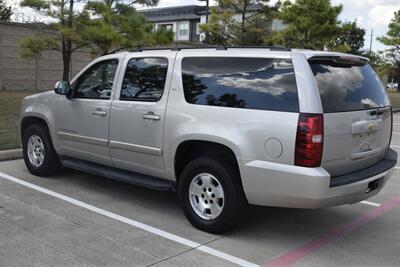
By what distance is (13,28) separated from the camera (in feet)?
73.9

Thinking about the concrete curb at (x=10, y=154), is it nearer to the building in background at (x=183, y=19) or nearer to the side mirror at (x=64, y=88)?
the side mirror at (x=64, y=88)

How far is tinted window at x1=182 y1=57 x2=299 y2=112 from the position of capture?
14.0 feet

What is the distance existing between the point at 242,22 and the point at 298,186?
2244 centimetres

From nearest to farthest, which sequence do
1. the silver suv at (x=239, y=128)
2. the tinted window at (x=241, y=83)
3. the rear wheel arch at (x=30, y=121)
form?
1. the silver suv at (x=239, y=128)
2. the tinted window at (x=241, y=83)
3. the rear wheel arch at (x=30, y=121)

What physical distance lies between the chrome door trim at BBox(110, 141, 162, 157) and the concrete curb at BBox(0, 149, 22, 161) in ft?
9.63

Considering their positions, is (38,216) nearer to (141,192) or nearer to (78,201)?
(78,201)

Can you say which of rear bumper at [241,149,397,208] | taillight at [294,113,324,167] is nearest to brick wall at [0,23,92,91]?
rear bumper at [241,149,397,208]

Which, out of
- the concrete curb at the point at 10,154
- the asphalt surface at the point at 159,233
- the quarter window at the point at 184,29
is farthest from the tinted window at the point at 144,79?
the quarter window at the point at 184,29

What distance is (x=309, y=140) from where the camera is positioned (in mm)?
4027

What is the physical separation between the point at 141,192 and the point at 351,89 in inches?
119

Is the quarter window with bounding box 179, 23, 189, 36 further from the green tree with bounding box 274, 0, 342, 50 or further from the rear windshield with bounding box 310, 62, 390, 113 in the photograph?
the rear windshield with bounding box 310, 62, 390, 113

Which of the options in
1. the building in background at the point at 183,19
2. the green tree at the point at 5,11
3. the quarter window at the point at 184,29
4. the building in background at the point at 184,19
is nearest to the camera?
the green tree at the point at 5,11

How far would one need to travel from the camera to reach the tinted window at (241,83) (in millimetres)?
4262

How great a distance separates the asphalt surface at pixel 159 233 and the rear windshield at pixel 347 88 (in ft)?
4.46
